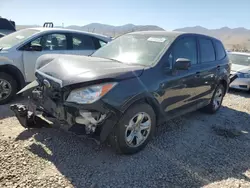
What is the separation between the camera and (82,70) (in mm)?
3318

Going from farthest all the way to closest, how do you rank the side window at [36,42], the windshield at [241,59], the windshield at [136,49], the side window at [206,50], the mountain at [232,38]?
the mountain at [232,38], the windshield at [241,59], the side window at [36,42], the side window at [206,50], the windshield at [136,49]

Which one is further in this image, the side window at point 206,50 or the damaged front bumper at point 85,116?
the side window at point 206,50

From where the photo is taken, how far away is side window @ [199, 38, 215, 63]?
201 inches

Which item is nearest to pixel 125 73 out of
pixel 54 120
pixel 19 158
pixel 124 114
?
pixel 124 114

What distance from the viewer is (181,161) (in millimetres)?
3656

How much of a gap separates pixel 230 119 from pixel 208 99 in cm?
83

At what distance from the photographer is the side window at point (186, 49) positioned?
168 inches

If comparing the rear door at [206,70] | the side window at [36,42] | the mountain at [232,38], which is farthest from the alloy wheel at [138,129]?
the mountain at [232,38]

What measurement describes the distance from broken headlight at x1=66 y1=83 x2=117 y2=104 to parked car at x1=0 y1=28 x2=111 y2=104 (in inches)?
114

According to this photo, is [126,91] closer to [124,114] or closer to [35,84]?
[124,114]

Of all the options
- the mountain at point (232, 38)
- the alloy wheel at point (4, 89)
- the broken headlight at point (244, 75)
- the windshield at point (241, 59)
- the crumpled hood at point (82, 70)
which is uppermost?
the crumpled hood at point (82, 70)

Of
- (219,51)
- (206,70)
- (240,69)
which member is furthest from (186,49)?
(240,69)

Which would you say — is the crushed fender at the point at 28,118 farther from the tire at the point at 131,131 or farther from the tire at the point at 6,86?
the tire at the point at 6,86

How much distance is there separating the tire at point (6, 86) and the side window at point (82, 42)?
1.82 metres
